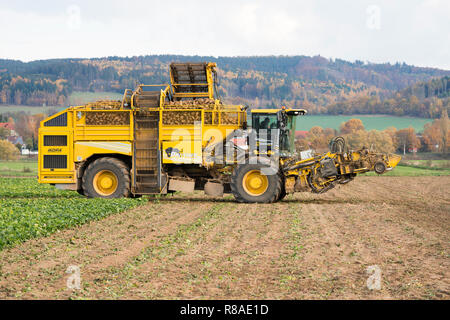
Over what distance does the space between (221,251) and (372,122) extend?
131086 mm

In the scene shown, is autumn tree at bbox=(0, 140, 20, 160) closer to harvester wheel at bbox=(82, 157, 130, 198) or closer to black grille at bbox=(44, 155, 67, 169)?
black grille at bbox=(44, 155, 67, 169)

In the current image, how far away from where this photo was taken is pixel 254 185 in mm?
20312

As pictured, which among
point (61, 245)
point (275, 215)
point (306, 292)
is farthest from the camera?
point (275, 215)

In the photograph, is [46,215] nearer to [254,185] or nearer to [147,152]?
[147,152]

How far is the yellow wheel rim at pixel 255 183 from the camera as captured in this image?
66.3 feet

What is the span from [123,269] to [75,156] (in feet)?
40.5

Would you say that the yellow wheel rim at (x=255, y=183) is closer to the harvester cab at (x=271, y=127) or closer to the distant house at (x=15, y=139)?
the harvester cab at (x=271, y=127)

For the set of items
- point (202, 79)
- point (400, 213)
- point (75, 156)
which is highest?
point (202, 79)

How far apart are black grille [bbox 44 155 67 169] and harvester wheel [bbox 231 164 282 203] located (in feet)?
22.1

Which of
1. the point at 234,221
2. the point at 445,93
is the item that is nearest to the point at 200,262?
the point at 234,221

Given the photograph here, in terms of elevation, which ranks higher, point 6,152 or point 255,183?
point 255,183

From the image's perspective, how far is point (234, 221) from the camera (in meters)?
15.9

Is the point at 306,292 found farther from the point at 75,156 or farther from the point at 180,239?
the point at 75,156

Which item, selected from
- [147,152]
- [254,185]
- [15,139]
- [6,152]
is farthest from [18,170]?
[15,139]
